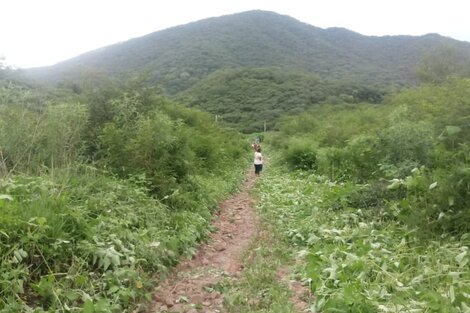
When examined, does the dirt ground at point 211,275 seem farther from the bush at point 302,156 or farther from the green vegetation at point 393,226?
the bush at point 302,156

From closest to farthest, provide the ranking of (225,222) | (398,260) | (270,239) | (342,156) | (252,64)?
(398,260), (270,239), (225,222), (342,156), (252,64)

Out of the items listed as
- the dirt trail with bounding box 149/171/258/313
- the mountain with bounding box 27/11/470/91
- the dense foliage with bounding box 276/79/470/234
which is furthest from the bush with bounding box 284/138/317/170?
the mountain with bounding box 27/11/470/91

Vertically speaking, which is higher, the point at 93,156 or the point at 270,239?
the point at 93,156

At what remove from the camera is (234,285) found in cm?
528

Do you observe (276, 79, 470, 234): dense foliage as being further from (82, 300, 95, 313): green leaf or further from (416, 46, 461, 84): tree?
(416, 46, 461, 84): tree

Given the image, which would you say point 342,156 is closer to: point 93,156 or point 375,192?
point 375,192

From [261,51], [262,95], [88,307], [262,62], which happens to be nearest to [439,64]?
[262,95]

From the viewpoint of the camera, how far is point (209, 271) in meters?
5.86

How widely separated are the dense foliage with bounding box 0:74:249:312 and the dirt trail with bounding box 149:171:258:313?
20cm

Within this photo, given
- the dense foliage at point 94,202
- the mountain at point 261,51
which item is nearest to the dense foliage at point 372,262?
the dense foliage at point 94,202

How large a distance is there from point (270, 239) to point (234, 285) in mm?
1955

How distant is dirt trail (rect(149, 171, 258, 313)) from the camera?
4.83 m

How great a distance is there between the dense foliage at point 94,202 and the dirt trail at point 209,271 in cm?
20

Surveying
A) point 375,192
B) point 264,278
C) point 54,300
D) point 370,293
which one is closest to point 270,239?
point 264,278
